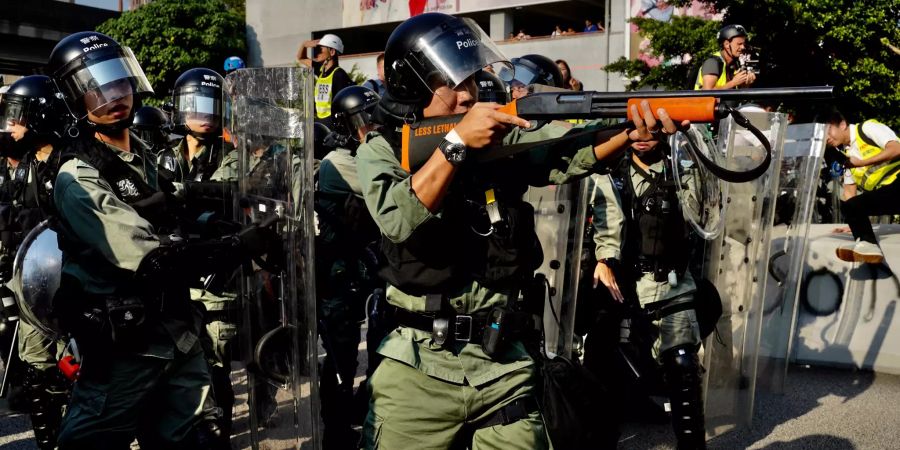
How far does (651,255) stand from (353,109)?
199 centimetres

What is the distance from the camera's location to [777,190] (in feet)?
18.1

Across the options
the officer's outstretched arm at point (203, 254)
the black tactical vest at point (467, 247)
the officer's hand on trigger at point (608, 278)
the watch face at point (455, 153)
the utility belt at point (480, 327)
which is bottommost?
the officer's hand on trigger at point (608, 278)

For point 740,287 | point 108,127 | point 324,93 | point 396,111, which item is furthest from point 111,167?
point 324,93

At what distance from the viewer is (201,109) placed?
5645 millimetres

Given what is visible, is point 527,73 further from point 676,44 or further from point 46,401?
point 676,44

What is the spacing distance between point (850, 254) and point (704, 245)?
2.00 meters

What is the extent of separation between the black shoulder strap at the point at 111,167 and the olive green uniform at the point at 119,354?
32 millimetres

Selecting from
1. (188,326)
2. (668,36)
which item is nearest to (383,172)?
(188,326)

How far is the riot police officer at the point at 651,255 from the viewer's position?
499 cm

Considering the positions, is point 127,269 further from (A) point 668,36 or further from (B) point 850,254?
(A) point 668,36

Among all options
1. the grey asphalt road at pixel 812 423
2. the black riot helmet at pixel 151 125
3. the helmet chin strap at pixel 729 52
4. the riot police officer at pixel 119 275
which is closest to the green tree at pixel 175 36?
the black riot helmet at pixel 151 125

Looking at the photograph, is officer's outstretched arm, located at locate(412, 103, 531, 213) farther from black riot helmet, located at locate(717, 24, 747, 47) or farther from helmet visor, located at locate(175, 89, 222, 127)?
A: black riot helmet, located at locate(717, 24, 747, 47)

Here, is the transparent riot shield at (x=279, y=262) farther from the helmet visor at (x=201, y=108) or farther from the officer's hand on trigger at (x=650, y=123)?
the helmet visor at (x=201, y=108)

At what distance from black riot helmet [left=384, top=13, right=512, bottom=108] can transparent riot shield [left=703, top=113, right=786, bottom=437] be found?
2578 mm
